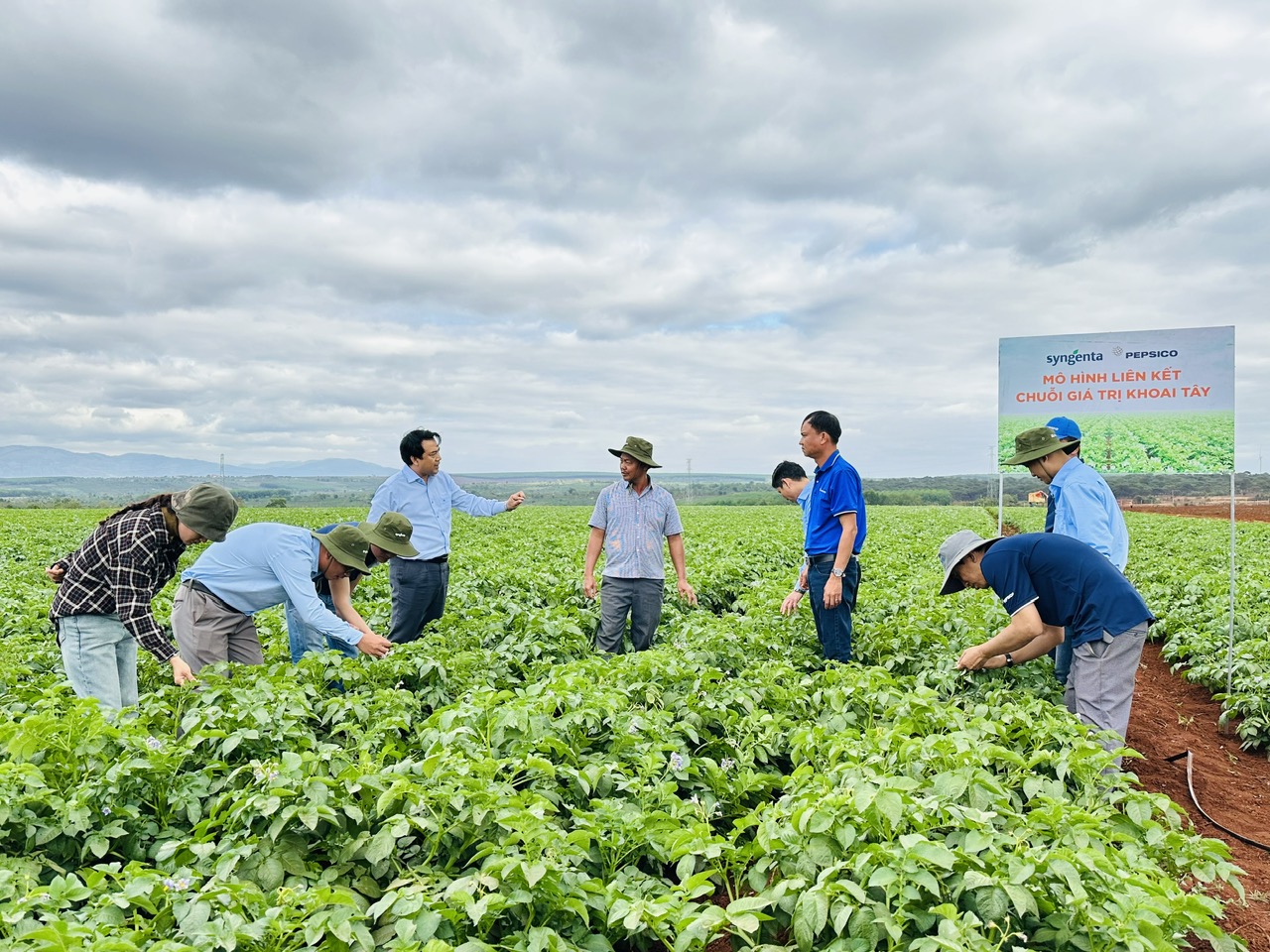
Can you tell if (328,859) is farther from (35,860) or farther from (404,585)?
(404,585)

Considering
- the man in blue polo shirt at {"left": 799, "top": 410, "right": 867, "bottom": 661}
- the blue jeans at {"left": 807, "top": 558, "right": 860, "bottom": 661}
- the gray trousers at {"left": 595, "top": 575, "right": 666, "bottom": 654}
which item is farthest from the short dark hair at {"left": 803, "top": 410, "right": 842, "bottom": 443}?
the gray trousers at {"left": 595, "top": 575, "right": 666, "bottom": 654}

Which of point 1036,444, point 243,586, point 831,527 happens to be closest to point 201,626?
point 243,586

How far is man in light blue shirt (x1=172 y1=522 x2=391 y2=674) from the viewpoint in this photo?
4941mm

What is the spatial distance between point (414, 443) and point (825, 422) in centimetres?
331

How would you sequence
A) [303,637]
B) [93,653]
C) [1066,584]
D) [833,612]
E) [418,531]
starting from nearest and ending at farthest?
[93,653]
[1066,584]
[303,637]
[833,612]
[418,531]

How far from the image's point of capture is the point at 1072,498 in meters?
5.48

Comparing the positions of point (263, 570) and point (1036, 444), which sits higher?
point (1036, 444)

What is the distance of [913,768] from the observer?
357cm

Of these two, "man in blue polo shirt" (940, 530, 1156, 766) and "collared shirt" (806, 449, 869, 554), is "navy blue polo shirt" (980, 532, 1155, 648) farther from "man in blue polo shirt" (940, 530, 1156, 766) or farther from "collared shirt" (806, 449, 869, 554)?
"collared shirt" (806, 449, 869, 554)

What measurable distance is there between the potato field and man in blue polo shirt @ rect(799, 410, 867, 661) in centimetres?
55

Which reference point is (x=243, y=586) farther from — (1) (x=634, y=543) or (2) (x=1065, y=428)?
(2) (x=1065, y=428)

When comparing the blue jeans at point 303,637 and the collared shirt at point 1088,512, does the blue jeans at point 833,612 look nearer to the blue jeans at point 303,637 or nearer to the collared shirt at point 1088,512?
the collared shirt at point 1088,512

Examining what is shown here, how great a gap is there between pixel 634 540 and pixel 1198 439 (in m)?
5.01

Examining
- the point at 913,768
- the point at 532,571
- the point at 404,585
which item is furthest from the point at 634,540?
the point at 532,571
